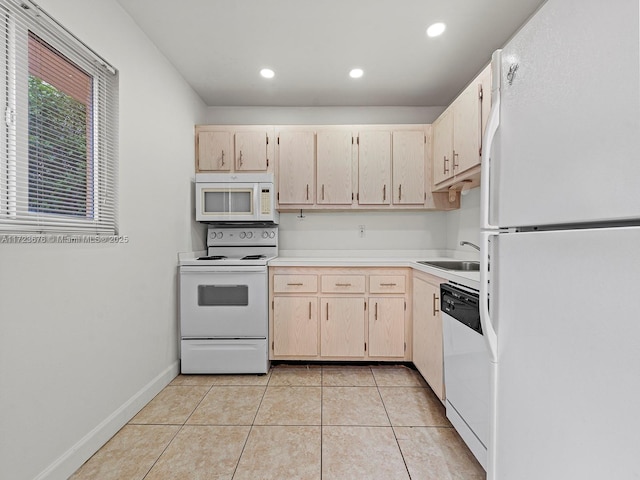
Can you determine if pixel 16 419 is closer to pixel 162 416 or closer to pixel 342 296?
pixel 162 416

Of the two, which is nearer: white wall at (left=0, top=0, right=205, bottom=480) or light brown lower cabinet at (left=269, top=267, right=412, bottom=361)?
white wall at (left=0, top=0, right=205, bottom=480)

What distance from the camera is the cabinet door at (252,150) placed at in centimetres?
307

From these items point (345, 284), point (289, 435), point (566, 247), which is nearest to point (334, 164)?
point (345, 284)

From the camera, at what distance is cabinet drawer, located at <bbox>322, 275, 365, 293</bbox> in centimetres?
274

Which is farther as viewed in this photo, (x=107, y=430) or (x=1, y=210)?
(x=107, y=430)

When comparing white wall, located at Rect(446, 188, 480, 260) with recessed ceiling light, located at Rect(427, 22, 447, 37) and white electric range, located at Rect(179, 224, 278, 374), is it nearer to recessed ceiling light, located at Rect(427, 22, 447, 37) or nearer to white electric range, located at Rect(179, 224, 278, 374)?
recessed ceiling light, located at Rect(427, 22, 447, 37)

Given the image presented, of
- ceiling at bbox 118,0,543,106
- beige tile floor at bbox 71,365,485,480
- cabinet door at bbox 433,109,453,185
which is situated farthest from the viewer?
cabinet door at bbox 433,109,453,185

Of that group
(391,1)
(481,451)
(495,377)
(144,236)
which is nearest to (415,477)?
(481,451)

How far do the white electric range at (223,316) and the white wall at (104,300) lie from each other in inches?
5.0

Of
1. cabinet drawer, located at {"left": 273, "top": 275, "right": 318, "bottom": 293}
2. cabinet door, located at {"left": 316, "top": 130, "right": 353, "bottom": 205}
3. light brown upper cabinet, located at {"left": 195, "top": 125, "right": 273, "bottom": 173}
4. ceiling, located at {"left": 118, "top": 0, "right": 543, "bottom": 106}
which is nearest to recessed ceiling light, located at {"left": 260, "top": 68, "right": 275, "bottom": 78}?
ceiling, located at {"left": 118, "top": 0, "right": 543, "bottom": 106}

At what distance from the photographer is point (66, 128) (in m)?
1.58

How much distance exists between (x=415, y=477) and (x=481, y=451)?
13.2 inches

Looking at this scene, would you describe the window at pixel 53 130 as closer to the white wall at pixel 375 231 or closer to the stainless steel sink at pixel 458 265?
the white wall at pixel 375 231

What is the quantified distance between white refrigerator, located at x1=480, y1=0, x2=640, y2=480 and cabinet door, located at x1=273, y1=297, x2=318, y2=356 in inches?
73.8
